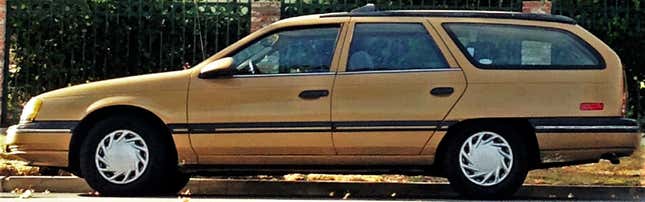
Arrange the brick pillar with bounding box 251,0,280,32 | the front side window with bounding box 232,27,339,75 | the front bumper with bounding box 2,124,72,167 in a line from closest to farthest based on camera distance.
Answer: the front side window with bounding box 232,27,339,75 → the front bumper with bounding box 2,124,72,167 → the brick pillar with bounding box 251,0,280,32

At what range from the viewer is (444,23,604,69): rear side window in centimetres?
854

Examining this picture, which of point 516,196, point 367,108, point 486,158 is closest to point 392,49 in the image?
point 367,108

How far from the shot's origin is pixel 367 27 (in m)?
8.72

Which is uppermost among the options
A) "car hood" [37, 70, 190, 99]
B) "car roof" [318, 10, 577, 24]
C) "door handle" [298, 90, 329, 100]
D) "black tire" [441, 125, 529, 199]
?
"car roof" [318, 10, 577, 24]

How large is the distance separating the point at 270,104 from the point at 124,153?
4.18 feet

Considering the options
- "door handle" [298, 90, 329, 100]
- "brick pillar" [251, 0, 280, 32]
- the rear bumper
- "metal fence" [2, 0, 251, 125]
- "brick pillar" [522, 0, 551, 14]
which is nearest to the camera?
the rear bumper

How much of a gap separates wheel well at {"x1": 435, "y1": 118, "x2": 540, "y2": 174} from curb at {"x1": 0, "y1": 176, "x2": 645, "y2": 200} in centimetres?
98

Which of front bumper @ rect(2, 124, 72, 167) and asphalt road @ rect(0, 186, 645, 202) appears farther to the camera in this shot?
asphalt road @ rect(0, 186, 645, 202)

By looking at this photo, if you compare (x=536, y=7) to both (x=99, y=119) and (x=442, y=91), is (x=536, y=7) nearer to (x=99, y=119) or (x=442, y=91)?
(x=442, y=91)

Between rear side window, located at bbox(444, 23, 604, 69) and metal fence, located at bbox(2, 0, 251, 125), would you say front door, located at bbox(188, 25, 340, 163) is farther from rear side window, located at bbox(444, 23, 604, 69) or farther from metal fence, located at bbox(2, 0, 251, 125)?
metal fence, located at bbox(2, 0, 251, 125)

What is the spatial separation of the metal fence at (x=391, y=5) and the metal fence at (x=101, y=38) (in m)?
0.72

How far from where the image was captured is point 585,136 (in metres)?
8.41

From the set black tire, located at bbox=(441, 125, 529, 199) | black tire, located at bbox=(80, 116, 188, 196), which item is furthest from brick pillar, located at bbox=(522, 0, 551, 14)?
black tire, located at bbox=(80, 116, 188, 196)

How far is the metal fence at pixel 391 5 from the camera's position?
14.5 m
